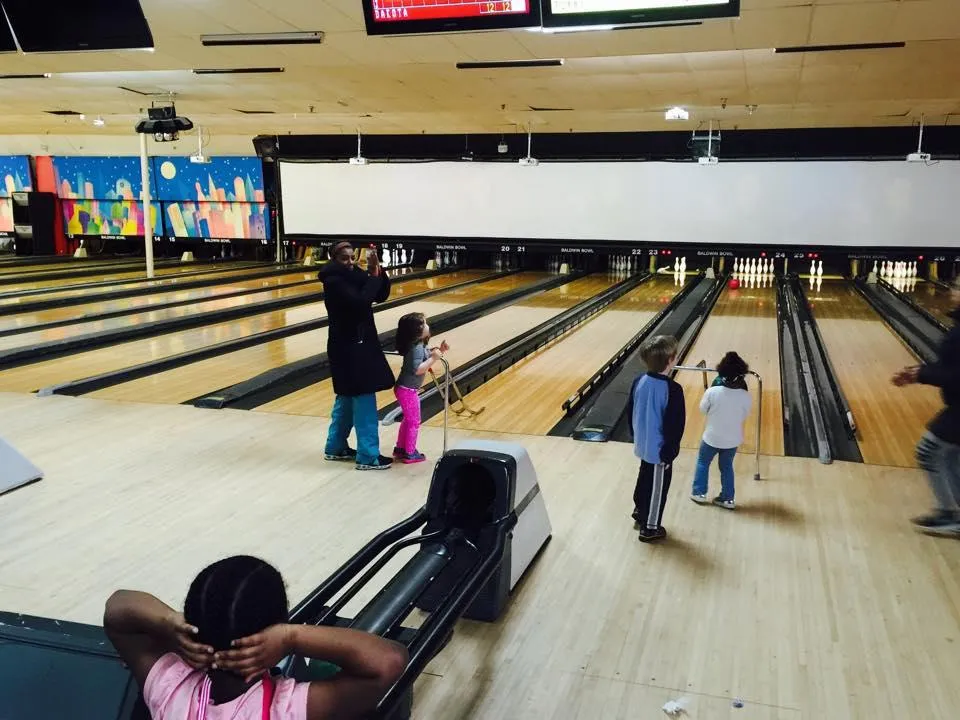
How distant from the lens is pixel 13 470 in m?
3.77

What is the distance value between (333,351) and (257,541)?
1.07 meters

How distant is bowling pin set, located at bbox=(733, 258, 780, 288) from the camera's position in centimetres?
1379

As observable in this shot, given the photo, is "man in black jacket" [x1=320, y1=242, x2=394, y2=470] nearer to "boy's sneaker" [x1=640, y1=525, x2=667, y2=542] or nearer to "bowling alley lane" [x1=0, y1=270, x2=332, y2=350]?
"boy's sneaker" [x1=640, y1=525, x2=667, y2=542]

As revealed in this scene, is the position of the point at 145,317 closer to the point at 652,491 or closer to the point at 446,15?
the point at 446,15

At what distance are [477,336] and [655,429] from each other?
17.0 ft

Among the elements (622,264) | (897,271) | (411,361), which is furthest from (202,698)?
(897,271)

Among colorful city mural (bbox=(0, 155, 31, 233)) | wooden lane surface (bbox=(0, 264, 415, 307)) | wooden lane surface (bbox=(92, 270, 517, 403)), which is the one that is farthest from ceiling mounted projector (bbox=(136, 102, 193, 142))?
colorful city mural (bbox=(0, 155, 31, 233))

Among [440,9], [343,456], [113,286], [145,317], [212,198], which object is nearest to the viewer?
[440,9]

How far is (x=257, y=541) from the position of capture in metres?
3.22

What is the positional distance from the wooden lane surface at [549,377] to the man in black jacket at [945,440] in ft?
7.16

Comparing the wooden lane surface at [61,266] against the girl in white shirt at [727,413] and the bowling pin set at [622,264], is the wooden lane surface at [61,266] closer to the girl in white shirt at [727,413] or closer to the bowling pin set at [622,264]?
the bowling pin set at [622,264]

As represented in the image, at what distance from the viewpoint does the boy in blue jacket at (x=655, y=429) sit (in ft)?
10.4

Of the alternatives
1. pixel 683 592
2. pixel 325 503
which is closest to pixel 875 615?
pixel 683 592

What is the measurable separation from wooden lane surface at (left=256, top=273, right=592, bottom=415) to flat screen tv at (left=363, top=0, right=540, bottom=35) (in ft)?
7.93
